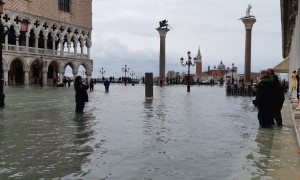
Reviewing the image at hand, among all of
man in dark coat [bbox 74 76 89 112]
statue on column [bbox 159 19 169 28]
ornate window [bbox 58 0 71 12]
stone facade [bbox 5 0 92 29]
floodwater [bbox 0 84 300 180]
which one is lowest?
floodwater [bbox 0 84 300 180]

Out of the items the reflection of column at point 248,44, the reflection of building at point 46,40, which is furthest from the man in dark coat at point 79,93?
the reflection of building at point 46,40

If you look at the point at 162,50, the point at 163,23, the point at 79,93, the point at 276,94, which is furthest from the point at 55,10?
the point at 276,94

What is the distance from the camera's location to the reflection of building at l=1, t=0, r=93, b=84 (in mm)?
44219

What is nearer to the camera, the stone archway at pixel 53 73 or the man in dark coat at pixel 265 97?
the man in dark coat at pixel 265 97

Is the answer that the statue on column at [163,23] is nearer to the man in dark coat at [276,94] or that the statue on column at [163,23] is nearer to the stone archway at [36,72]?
the stone archway at [36,72]

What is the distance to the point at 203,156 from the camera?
217 inches

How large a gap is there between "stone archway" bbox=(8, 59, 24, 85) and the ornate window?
28.6 feet

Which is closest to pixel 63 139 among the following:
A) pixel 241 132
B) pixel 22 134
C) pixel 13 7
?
pixel 22 134

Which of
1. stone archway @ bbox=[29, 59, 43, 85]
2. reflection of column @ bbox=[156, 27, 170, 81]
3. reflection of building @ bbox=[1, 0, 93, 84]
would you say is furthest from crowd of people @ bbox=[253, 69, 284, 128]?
reflection of column @ bbox=[156, 27, 170, 81]

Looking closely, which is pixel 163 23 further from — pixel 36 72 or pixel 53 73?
pixel 36 72

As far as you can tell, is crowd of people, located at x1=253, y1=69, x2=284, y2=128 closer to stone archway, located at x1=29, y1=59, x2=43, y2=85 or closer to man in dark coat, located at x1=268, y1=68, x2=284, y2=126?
man in dark coat, located at x1=268, y1=68, x2=284, y2=126

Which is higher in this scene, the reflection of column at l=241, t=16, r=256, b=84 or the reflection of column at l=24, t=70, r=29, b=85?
the reflection of column at l=241, t=16, r=256, b=84

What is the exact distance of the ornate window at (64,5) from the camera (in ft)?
170

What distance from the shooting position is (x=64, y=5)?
52.5 meters
